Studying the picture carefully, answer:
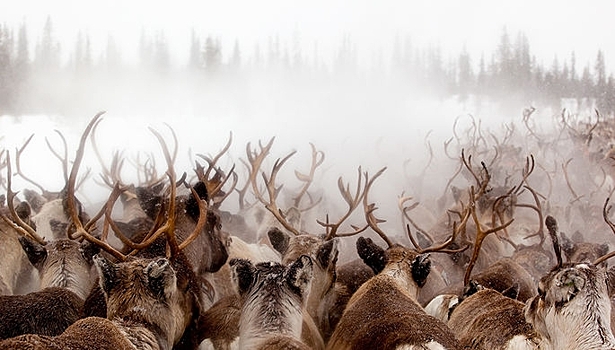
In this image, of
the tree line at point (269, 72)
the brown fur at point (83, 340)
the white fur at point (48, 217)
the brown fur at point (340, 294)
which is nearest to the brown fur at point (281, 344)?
the brown fur at point (83, 340)

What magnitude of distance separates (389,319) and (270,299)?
30.2 inches

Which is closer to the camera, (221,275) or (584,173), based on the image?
(221,275)

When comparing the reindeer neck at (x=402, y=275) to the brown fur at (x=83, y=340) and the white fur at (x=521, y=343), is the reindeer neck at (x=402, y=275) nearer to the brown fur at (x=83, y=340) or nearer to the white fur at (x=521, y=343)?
the white fur at (x=521, y=343)

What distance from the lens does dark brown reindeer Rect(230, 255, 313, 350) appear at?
4246 millimetres

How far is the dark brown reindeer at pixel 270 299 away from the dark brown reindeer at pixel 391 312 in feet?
1.24

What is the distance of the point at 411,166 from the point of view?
2431 cm

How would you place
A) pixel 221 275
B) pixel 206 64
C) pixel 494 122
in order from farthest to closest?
pixel 206 64 < pixel 494 122 < pixel 221 275

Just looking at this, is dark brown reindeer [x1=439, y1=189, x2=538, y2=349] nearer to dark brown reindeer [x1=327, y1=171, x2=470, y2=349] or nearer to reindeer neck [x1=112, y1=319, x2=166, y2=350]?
dark brown reindeer [x1=327, y1=171, x2=470, y2=349]

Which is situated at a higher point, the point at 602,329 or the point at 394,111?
the point at 602,329

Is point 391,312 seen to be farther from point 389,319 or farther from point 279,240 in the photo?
point 279,240

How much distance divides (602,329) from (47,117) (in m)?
40.8

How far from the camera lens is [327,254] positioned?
18.9 feet

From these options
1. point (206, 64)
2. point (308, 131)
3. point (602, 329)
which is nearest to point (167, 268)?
point (602, 329)

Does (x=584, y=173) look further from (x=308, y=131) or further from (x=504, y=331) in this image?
(x=308, y=131)
